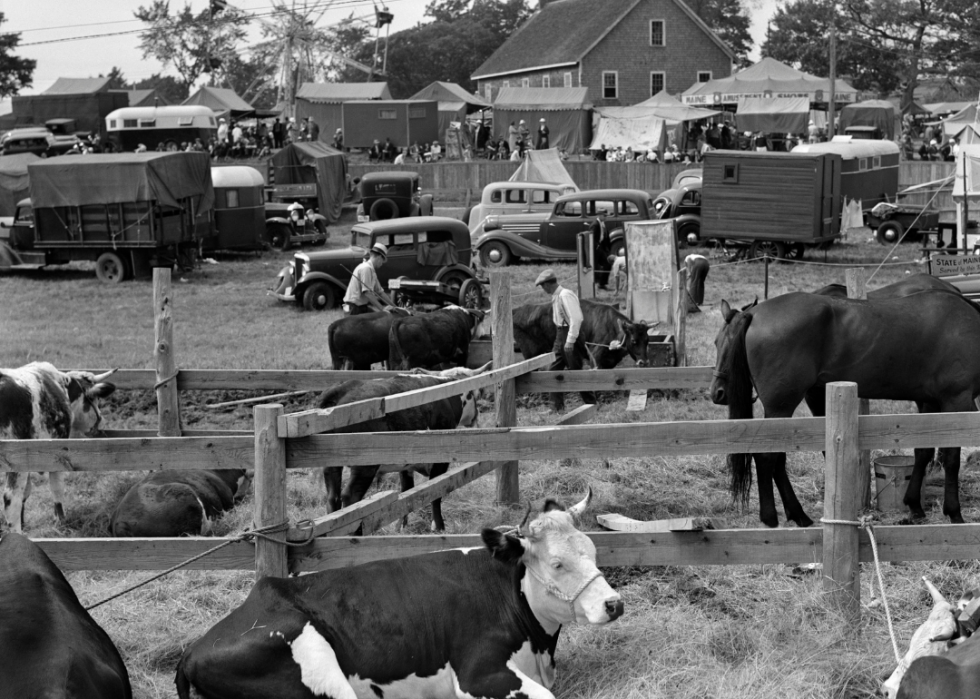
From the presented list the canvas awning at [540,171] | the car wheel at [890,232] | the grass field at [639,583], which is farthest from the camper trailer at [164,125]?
the grass field at [639,583]

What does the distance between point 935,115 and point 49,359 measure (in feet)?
154

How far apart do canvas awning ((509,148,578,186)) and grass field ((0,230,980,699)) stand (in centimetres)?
1743

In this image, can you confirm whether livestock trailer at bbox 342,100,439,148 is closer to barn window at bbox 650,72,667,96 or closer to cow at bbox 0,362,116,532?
barn window at bbox 650,72,667,96

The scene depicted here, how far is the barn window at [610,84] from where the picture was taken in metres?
59.1

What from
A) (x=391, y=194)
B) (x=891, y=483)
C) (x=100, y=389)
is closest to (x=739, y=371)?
(x=891, y=483)

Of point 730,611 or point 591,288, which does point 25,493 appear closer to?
point 730,611

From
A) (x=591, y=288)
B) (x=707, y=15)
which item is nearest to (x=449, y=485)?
(x=591, y=288)

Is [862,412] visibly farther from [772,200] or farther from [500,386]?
[772,200]

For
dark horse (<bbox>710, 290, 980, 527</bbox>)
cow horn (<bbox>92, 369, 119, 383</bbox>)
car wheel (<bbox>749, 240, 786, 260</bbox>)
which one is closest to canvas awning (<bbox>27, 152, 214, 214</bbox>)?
car wheel (<bbox>749, 240, 786, 260</bbox>)

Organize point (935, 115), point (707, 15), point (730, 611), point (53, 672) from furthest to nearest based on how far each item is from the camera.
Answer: point (707, 15) < point (935, 115) < point (730, 611) < point (53, 672)

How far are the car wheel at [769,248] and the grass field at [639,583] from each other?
9223mm

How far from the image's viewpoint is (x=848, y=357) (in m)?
8.00

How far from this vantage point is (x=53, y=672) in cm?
427

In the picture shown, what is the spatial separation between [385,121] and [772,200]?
1034 inches
